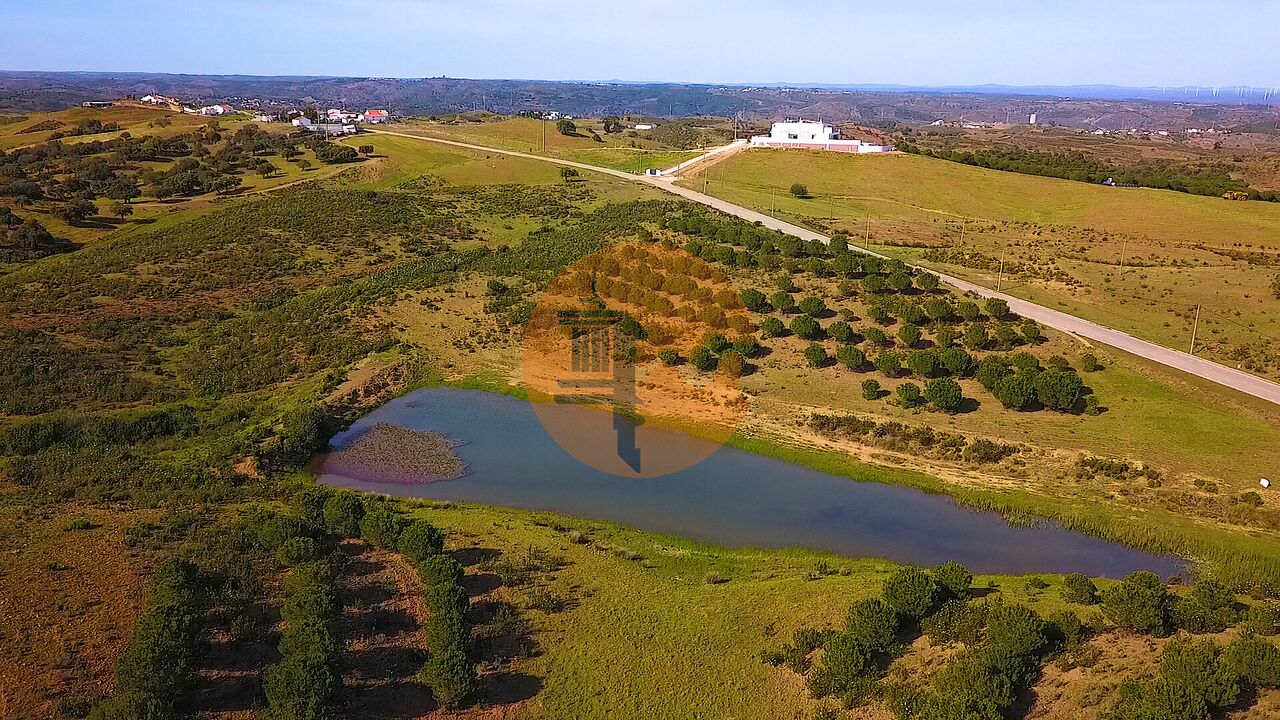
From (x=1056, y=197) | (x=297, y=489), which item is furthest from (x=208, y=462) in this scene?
(x=1056, y=197)

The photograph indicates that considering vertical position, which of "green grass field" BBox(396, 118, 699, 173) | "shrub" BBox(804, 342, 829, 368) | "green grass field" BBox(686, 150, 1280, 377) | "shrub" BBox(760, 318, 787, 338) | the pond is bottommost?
the pond

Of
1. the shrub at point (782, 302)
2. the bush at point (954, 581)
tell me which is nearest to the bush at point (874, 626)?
the bush at point (954, 581)

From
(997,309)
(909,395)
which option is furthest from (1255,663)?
(997,309)

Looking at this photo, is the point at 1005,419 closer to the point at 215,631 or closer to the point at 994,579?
the point at 994,579

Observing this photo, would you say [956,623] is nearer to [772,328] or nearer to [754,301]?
[772,328]

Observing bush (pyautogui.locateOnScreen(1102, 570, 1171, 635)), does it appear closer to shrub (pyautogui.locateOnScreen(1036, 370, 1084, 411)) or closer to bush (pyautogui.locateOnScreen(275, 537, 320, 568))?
shrub (pyautogui.locateOnScreen(1036, 370, 1084, 411))

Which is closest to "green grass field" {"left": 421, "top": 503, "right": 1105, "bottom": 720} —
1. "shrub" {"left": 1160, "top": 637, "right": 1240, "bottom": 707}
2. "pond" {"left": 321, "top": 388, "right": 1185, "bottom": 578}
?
"pond" {"left": 321, "top": 388, "right": 1185, "bottom": 578}

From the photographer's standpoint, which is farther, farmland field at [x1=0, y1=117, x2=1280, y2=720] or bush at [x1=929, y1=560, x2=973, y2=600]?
bush at [x1=929, y1=560, x2=973, y2=600]
